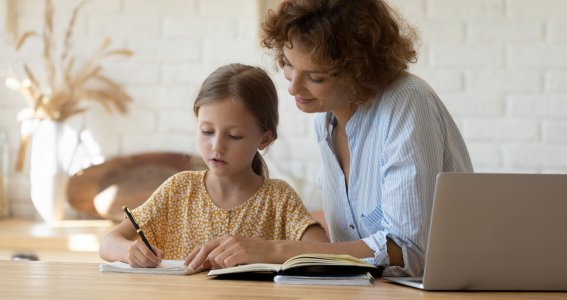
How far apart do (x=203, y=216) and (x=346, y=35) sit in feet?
1.80

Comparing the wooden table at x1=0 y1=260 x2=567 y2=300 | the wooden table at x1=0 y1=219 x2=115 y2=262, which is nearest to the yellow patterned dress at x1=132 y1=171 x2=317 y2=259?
the wooden table at x1=0 y1=260 x2=567 y2=300

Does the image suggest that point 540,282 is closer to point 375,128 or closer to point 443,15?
point 375,128

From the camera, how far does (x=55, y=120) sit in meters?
3.53

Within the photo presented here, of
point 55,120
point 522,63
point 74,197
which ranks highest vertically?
point 522,63

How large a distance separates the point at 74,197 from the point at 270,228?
4.84 feet

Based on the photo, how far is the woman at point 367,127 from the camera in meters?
1.85

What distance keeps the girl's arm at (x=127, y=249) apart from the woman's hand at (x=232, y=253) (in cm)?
7

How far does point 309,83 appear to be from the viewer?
2018 mm

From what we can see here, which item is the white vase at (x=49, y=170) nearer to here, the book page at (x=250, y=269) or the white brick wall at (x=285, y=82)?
the white brick wall at (x=285, y=82)

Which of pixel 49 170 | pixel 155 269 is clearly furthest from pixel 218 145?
pixel 49 170

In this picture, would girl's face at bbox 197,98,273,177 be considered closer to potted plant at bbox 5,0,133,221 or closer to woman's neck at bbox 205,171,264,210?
woman's neck at bbox 205,171,264,210

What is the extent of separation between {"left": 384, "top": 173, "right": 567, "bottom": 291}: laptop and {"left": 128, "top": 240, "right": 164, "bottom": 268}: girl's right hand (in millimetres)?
546

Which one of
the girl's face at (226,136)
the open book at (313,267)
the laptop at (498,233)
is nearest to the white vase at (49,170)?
the girl's face at (226,136)

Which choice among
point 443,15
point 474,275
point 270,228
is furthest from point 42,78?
point 474,275
